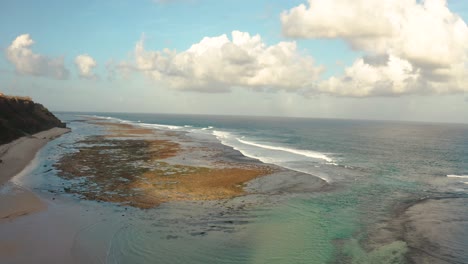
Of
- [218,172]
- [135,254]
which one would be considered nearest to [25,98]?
[218,172]

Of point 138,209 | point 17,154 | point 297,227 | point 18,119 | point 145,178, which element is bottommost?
point 297,227

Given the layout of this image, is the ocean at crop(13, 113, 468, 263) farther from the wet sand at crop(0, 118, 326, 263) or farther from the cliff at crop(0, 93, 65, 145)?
the cliff at crop(0, 93, 65, 145)

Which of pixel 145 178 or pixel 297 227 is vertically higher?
pixel 145 178

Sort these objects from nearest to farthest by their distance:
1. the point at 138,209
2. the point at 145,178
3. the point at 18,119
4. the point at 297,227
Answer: the point at 297,227
the point at 138,209
the point at 145,178
the point at 18,119

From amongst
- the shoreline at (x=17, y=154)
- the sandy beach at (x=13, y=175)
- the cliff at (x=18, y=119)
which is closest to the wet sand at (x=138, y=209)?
the sandy beach at (x=13, y=175)

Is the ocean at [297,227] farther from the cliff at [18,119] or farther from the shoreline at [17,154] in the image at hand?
the cliff at [18,119]

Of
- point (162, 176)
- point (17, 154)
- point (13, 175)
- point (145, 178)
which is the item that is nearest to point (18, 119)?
point (17, 154)

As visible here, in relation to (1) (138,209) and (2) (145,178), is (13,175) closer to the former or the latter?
(2) (145,178)

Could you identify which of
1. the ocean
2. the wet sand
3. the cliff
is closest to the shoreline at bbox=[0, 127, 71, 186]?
the cliff
